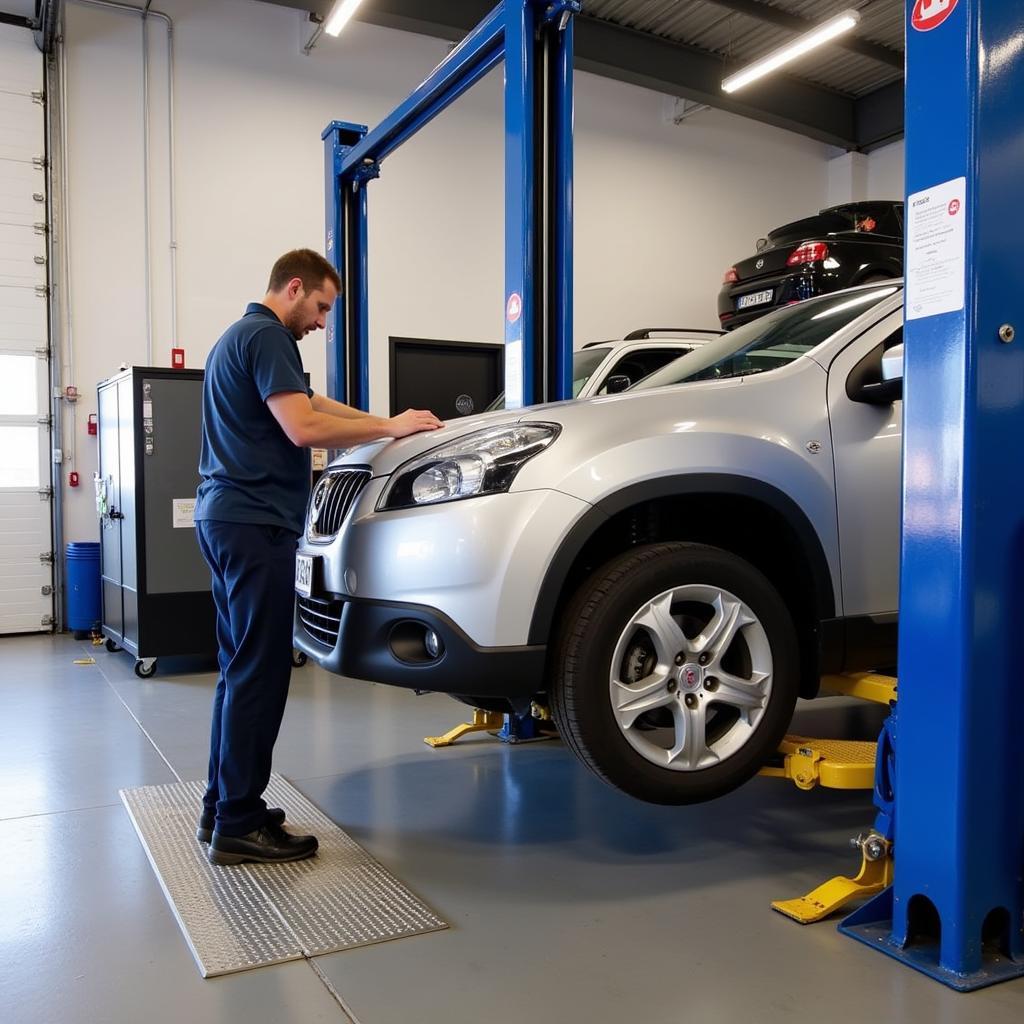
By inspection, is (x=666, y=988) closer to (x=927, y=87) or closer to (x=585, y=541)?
(x=585, y=541)

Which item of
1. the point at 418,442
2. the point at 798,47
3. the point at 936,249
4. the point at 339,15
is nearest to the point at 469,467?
the point at 418,442

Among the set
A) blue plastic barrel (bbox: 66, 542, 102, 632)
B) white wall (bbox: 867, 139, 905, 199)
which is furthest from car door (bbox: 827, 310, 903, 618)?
white wall (bbox: 867, 139, 905, 199)

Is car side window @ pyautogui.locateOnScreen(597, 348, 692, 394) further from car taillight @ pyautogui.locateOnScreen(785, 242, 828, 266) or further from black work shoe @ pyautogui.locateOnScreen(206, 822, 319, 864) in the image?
black work shoe @ pyautogui.locateOnScreen(206, 822, 319, 864)

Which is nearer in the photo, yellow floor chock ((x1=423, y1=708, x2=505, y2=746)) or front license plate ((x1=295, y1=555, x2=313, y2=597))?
front license plate ((x1=295, y1=555, x2=313, y2=597))

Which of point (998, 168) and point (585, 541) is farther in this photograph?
point (585, 541)

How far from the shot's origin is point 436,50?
880cm

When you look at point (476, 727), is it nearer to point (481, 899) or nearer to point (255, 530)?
point (481, 899)

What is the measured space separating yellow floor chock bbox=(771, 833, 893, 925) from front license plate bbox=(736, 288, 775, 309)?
533cm

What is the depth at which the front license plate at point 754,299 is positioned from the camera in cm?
695

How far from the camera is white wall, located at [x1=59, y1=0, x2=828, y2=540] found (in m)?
7.41

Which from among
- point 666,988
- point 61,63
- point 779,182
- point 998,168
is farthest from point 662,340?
point 779,182

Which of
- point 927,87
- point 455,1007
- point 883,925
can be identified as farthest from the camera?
point 883,925

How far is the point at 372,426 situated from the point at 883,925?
1.75m

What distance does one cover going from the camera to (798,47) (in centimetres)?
783
